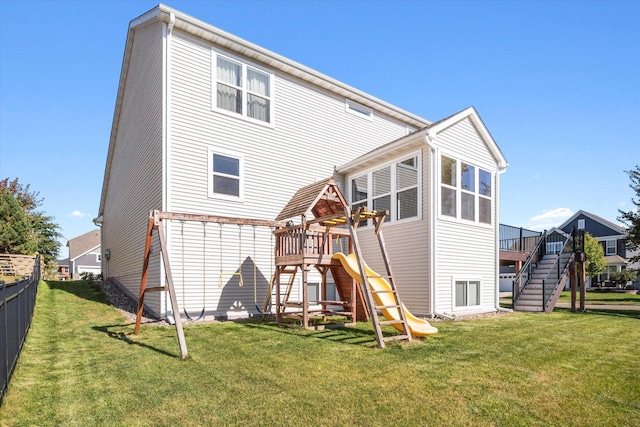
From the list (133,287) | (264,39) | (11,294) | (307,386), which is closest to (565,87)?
(264,39)

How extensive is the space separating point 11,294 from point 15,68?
56.4 feet

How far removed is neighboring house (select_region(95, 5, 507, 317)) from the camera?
9953 millimetres

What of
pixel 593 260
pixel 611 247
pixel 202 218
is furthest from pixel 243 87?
pixel 611 247

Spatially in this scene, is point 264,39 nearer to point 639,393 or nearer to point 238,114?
point 238,114

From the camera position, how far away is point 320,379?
476cm

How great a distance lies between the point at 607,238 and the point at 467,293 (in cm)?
3661

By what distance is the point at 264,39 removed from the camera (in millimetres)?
12172

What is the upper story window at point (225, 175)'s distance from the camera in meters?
10.4

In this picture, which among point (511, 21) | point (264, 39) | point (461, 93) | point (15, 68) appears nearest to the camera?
point (511, 21)

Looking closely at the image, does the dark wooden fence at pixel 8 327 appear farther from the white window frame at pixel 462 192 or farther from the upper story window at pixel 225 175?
the white window frame at pixel 462 192

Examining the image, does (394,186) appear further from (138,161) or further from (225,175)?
(138,161)

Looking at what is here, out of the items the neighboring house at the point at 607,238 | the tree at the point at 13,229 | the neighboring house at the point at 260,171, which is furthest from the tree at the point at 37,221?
the neighboring house at the point at 607,238

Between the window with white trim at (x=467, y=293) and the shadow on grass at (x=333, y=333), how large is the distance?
420 cm

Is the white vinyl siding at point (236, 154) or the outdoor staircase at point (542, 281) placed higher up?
the white vinyl siding at point (236, 154)
